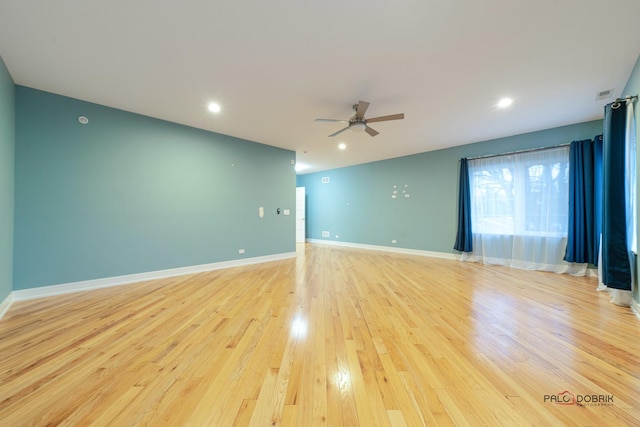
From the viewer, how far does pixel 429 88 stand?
2.99 m

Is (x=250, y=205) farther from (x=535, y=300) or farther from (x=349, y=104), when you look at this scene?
(x=535, y=300)

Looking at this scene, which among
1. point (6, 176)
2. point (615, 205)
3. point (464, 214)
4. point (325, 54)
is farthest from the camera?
point (464, 214)

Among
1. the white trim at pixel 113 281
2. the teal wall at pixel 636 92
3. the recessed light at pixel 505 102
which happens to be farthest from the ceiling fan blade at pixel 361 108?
the white trim at pixel 113 281

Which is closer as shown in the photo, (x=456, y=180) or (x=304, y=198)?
(x=456, y=180)

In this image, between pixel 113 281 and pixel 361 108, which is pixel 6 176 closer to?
pixel 113 281

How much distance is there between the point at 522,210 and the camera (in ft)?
15.3

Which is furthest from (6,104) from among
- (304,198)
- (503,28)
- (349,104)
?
(304,198)

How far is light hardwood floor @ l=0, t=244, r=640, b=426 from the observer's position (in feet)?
4.07

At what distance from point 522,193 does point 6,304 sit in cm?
827

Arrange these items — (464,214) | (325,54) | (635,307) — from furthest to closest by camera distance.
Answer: (464,214)
(635,307)
(325,54)

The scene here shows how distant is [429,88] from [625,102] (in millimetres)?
2270

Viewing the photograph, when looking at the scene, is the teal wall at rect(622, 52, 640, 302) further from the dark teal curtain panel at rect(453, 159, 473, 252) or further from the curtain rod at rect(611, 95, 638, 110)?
the dark teal curtain panel at rect(453, 159, 473, 252)

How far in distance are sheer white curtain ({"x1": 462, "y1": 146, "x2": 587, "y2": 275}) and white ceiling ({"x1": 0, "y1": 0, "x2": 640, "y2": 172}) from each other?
1.09 m

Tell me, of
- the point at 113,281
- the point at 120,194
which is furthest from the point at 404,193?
the point at 113,281
